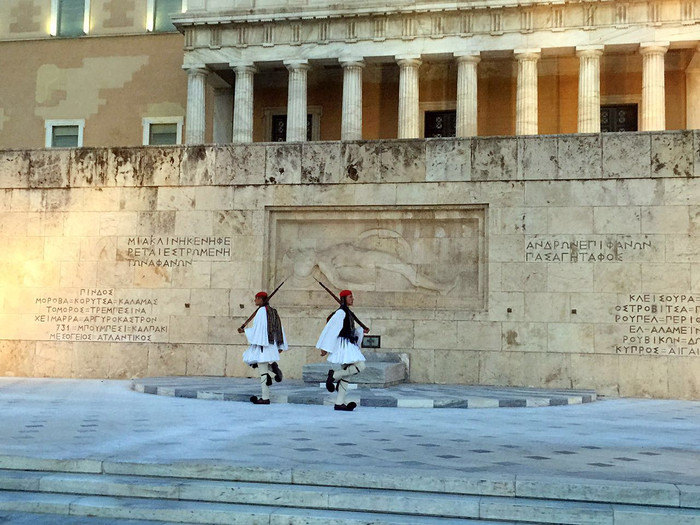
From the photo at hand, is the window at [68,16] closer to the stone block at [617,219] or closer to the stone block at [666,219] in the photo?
the stone block at [617,219]

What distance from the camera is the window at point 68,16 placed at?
52.9m

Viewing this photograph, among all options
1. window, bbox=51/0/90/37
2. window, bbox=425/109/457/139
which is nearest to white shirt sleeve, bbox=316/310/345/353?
window, bbox=425/109/457/139

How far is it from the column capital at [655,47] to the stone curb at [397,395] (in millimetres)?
30413

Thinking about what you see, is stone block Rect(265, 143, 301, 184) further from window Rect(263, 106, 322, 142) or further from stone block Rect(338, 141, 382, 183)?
window Rect(263, 106, 322, 142)

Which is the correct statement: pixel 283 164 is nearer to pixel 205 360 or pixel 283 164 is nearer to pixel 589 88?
pixel 205 360

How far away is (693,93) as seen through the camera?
47156 mm

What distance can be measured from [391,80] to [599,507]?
1764 inches

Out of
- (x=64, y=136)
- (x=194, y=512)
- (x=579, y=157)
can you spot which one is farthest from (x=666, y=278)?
(x=64, y=136)

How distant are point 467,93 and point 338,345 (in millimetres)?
32750

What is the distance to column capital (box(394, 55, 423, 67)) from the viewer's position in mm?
Result: 45812

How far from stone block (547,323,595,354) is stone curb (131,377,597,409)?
1.10 meters

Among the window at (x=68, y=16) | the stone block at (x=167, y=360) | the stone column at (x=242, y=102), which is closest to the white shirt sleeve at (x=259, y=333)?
the stone block at (x=167, y=360)

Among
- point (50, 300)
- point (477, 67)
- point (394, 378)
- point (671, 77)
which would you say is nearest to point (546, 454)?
point (394, 378)

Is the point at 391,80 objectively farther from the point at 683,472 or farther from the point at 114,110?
the point at 683,472
